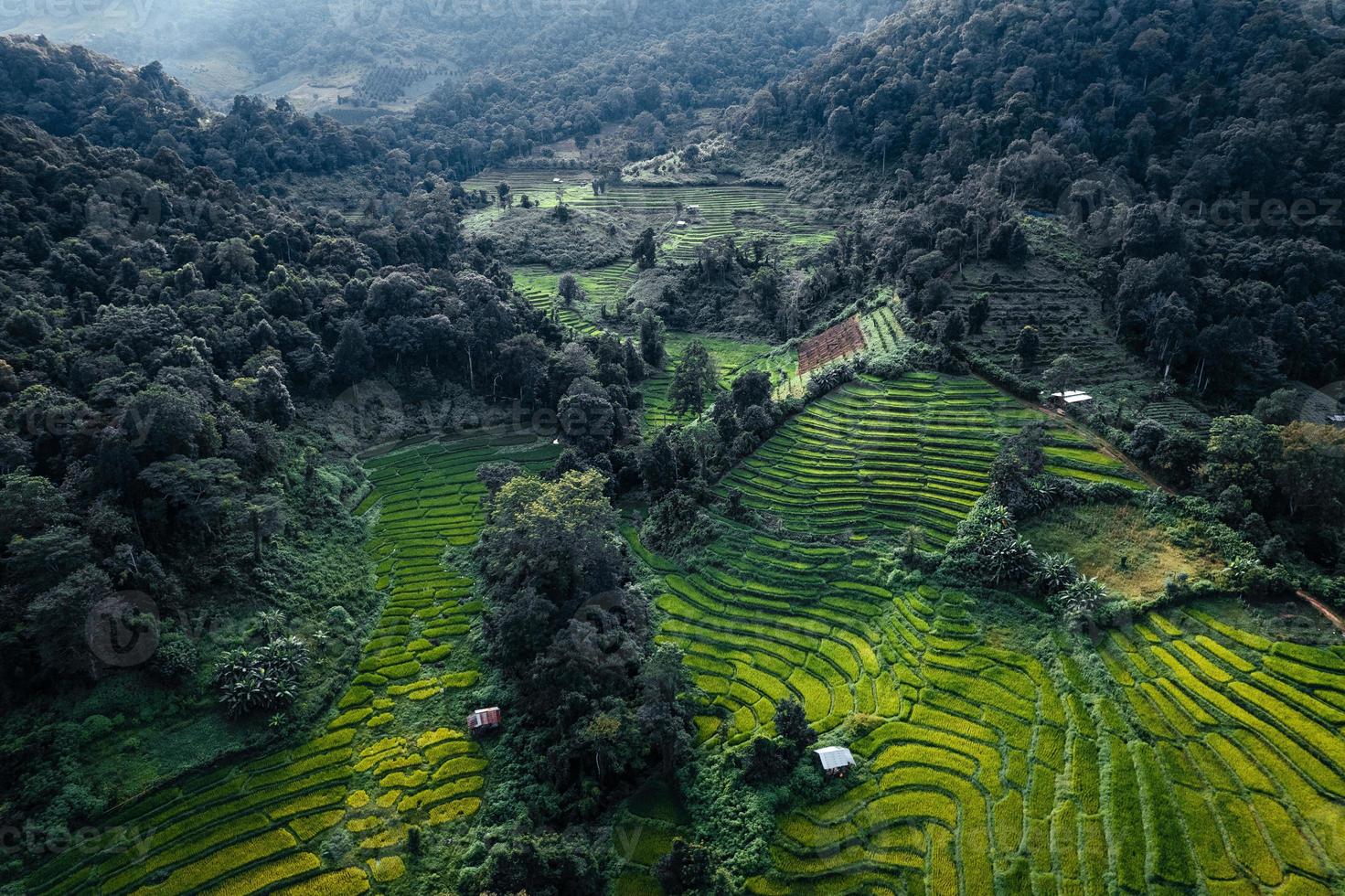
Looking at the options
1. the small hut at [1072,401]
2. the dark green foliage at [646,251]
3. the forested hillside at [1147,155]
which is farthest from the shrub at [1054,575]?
the dark green foliage at [646,251]

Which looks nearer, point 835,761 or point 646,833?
point 646,833

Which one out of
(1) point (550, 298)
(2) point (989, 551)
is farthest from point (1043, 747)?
(1) point (550, 298)

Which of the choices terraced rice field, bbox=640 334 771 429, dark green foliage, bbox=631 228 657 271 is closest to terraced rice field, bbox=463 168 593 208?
dark green foliage, bbox=631 228 657 271

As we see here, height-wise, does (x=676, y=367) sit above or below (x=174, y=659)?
above

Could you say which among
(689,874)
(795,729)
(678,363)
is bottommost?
(689,874)

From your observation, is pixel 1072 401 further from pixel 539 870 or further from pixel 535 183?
pixel 535 183

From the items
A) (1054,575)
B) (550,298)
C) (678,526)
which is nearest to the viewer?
(1054,575)
